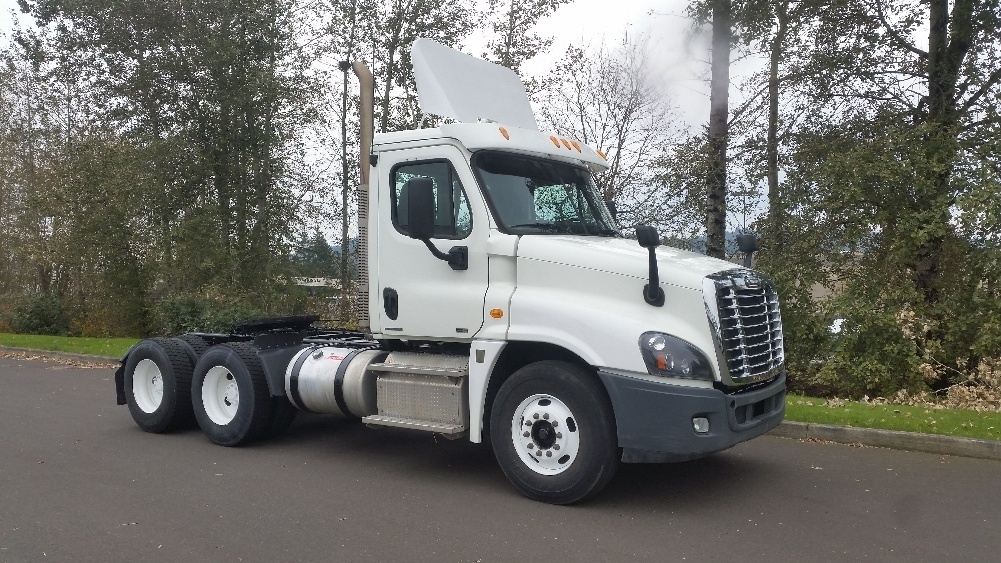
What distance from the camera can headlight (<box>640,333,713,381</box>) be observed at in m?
5.92

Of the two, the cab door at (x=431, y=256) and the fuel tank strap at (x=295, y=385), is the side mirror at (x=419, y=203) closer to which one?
the cab door at (x=431, y=256)

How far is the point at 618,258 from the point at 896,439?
394cm

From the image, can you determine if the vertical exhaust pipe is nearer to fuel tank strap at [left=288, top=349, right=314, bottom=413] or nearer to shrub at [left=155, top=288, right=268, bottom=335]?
fuel tank strap at [left=288, top=349, right=314, bottom=413]

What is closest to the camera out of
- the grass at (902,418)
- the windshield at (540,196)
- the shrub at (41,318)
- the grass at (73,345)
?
the windshield at (540,196)

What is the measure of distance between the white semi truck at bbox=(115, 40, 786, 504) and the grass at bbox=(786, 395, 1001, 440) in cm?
248

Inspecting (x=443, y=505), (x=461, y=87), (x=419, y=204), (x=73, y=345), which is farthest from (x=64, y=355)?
(x=443, y=505)

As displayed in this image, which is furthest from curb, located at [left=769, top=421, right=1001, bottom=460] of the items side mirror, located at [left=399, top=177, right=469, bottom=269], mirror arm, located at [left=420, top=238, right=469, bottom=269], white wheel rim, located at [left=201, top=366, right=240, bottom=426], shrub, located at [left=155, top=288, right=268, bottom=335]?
shrub, located at [left=155, top=288, right=268, bottom=335]

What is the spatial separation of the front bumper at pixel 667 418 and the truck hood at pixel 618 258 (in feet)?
2.53

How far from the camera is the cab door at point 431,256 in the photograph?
683 cm

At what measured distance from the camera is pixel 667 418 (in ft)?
19.3

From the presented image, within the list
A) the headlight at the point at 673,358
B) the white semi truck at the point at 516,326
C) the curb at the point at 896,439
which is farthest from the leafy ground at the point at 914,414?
the headlight at the point at 673,358

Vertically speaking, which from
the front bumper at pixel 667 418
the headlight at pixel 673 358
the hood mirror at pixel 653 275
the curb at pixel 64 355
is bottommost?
the curb at pixel 64 355

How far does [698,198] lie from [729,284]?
976cm

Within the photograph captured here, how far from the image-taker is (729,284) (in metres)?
6.24
